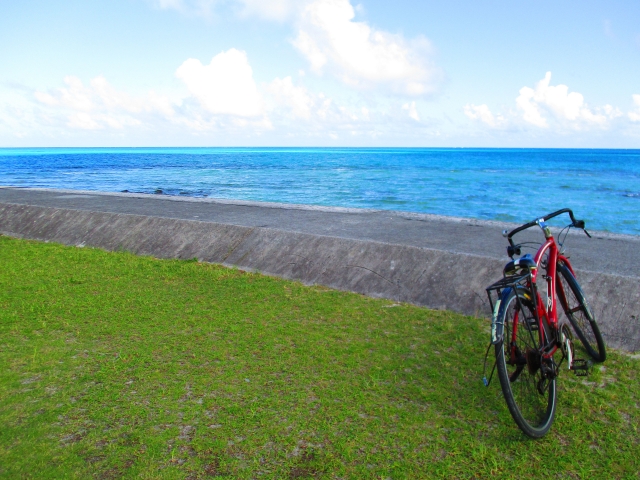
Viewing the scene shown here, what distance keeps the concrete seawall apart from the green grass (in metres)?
0.53

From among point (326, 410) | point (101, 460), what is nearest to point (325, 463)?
point (326, 410)

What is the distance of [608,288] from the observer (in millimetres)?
5531

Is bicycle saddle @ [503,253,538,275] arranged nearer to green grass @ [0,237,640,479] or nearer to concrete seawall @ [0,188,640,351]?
green grass @ [0,237,640,479]

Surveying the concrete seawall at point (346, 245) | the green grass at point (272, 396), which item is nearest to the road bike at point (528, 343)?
the green grass at point (272, 396)

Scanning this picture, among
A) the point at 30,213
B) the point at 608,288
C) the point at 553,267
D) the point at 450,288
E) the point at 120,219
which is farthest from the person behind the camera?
the point at 30,213

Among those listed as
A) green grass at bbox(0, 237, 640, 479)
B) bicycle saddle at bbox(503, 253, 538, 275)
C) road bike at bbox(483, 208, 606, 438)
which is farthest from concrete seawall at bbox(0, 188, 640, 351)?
bicycle saddle at bbox(503, 253, 538, 275)

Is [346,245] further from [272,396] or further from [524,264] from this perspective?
[524,264]

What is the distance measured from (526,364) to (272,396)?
5.89ft

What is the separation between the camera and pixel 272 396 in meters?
3.90

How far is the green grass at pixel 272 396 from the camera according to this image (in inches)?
123

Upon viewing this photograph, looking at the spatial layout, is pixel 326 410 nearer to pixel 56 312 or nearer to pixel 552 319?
pixel 552 319

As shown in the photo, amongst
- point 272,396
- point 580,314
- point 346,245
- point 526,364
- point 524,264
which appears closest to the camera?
point 526,364

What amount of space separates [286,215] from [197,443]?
7.12m

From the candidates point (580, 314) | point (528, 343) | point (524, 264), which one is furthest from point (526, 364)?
point (580, 314)
